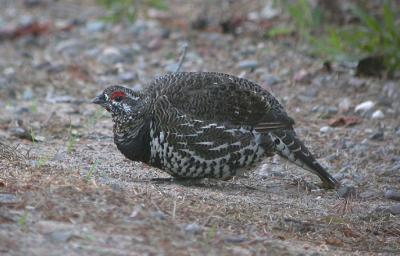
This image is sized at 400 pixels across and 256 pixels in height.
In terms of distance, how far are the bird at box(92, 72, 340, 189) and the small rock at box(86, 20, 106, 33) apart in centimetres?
617

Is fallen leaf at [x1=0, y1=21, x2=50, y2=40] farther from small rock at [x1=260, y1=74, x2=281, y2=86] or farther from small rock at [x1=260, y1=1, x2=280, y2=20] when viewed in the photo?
small rock at [x1=260, y1=74, x2=281, y2=86]

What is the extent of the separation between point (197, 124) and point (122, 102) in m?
0.64

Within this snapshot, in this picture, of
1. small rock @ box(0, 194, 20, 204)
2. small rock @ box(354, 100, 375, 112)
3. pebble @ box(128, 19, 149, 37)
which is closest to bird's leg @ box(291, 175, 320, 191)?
small rock @ box(354, 100, 375, 112)

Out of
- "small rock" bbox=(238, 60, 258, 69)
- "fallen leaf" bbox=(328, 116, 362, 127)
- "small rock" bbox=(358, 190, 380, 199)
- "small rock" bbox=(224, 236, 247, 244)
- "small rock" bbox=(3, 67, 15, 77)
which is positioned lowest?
"small rock" bbox=(224, 236, 247, 244)

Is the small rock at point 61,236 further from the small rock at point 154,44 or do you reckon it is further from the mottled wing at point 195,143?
the small rock at point 154,44

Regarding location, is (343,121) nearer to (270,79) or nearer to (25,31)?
(270,79)

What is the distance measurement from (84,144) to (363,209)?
2.71 metres

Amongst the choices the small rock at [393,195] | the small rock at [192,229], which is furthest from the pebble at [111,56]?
the small rock at [192,229]

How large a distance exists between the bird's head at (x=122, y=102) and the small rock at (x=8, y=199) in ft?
5.97

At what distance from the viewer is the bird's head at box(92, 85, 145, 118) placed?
7.06 meters

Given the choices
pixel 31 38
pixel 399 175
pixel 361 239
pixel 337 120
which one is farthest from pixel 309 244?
pixel 31 38

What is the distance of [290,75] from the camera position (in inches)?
433

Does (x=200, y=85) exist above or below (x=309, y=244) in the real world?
above

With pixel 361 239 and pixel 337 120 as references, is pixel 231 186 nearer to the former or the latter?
pixel 361 239
